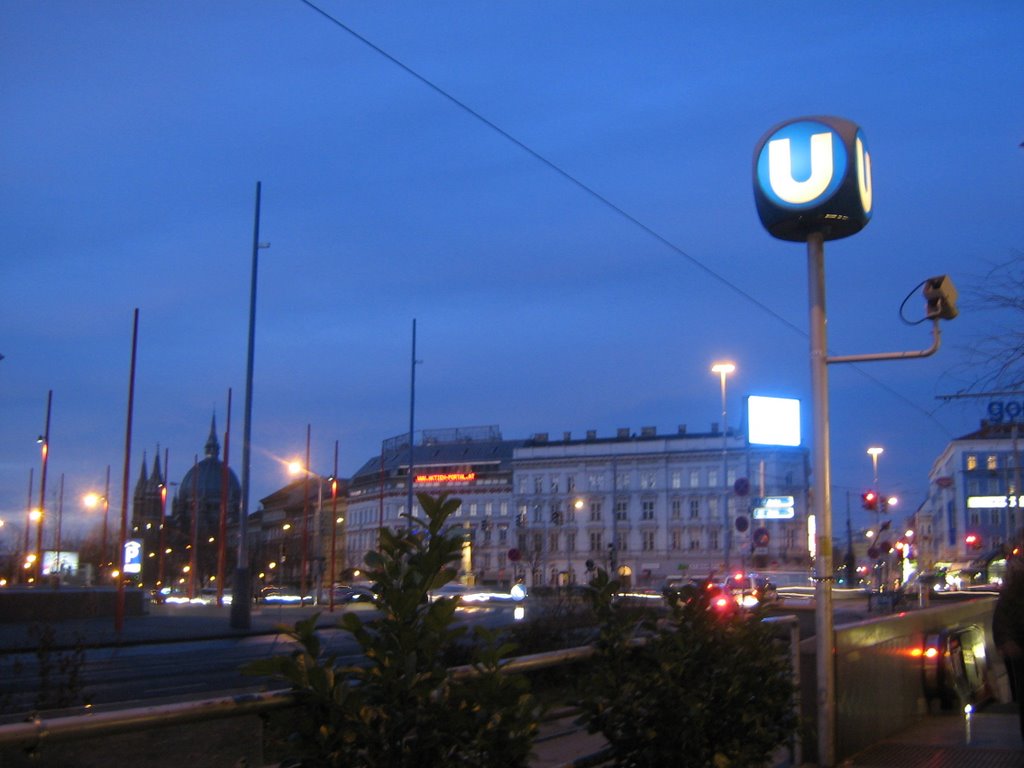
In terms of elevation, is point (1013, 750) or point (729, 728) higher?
point (729, 728)

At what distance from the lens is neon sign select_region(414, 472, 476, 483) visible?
3721 inches

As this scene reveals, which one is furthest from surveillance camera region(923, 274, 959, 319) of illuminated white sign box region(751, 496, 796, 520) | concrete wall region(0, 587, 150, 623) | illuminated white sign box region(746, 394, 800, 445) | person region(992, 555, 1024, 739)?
concrete wall region(0, 587, 150, 623)

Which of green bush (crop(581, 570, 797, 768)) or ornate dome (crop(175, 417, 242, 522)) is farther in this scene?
ornate dome (crop(175, 417, 242, 522))

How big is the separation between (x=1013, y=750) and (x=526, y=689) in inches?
275

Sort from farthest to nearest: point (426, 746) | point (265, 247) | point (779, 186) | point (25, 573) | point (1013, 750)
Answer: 1. point (25, 573)
2. point (265, 247)
3. point (1013, 750)
4. point (779, 186)
5. point (426, 746)

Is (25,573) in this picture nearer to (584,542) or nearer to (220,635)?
(584,542)

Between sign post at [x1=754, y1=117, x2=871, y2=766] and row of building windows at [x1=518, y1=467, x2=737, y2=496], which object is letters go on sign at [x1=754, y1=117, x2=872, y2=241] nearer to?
sign post at [x1=754, y1=117, x2=871, y2=766]

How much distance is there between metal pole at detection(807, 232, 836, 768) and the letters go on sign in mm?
236

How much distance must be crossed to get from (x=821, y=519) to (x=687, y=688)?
285cm

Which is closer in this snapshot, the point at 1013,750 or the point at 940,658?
the point at 1013,750

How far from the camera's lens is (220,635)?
32.3 m

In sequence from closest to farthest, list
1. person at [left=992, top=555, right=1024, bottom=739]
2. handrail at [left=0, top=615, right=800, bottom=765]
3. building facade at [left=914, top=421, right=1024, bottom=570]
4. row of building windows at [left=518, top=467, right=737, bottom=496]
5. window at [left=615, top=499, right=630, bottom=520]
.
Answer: handrail at [left=0, top=615, right=800, bottom=765] < person at [left=992, top=555, right=1024, bottom=739] < building facade at [left=914, top=421, right=1024, bottom=570] < row of building windows at [left=518, top=467, right=737, bottom=496] < window at [left=615, top=499, right=630, bottom=520]

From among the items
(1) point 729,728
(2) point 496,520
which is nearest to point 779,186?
(1) point 729,728

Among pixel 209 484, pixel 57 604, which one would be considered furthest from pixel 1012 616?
pixel 209 484
